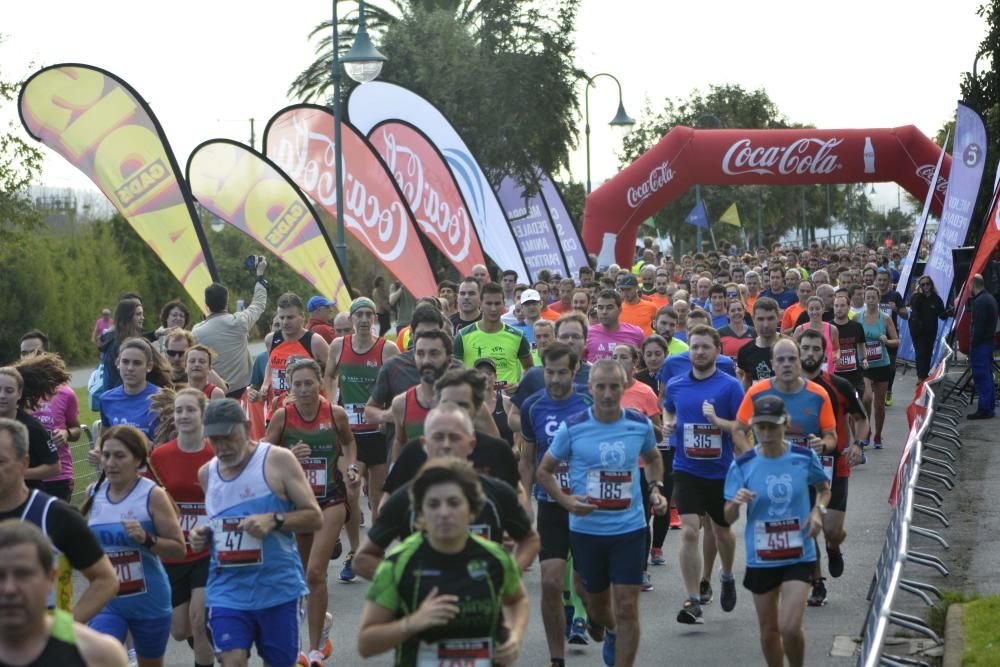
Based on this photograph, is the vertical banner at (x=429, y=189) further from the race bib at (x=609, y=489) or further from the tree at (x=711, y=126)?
the tree at (x=711, y=126)

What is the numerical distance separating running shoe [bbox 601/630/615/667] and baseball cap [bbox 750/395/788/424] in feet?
4.90

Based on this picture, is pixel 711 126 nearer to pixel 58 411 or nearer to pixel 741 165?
pixel 741 165

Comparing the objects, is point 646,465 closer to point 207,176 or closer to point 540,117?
point 207,176

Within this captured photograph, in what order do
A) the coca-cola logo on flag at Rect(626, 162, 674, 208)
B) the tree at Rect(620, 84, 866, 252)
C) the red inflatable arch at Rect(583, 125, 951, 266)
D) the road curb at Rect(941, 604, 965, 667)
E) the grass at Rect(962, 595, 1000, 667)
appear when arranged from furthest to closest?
the tree at Rect(620, 84, 866, 252), the coca-cola logo on flag at Rect(626, 162, 674, 208), the red inflatable arch at Rect(583, 125, 951, 266), the road curb at Rect(941, 604, 965, 667), the grass at Rect(962, 595, 1000, 667)

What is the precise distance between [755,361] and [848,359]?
11.9 feet

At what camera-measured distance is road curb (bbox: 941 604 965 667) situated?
8070mm

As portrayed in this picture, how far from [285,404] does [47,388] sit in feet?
4.54

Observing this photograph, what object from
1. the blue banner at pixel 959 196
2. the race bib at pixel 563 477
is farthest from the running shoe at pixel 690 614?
the blue banner at pixel 959 196

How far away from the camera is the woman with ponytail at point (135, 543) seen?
262 inches

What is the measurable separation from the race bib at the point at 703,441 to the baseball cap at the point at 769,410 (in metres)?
1.88

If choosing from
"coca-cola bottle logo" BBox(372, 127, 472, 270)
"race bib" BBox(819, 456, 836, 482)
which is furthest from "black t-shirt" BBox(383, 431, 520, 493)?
"coca-cola bottle logo" BBox(372, 127, 472, 270)

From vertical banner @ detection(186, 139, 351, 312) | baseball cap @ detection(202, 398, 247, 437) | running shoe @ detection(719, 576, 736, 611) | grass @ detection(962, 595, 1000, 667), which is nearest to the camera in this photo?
baseball cap @ detection(202, 398, 247, 437)

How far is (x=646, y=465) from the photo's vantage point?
8.02 metres

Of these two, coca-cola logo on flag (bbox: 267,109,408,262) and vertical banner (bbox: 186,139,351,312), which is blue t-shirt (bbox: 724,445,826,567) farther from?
coca-cola logo on flag (bbox: 267,109,408,262)
